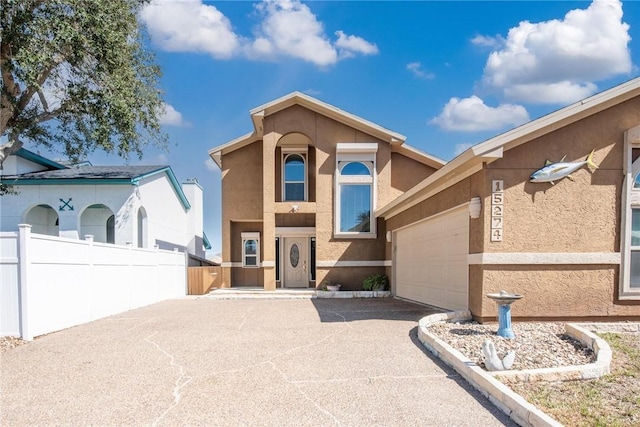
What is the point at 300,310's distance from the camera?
10.6 m

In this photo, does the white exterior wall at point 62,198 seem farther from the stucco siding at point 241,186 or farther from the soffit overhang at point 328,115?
the soffit overhang at point 328,115

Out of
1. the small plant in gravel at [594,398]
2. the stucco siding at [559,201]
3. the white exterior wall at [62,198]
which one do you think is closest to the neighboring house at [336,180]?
the white exterior wall at [62,198]

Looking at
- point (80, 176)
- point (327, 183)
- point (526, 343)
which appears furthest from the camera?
point (327, 183)

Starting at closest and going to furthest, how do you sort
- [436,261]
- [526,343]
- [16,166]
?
1. [526,343]
2. [436,261]
3. [16,166]

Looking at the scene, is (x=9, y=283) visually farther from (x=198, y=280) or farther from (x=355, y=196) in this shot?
(x=355, y=196)

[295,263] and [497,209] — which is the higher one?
[497,209]

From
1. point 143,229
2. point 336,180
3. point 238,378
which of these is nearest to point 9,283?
point 238,378

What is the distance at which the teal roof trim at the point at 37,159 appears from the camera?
562 inches

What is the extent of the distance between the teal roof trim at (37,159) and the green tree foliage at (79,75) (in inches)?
70.0

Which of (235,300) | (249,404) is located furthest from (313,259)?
(249,404)

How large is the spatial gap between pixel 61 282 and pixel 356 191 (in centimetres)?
1027

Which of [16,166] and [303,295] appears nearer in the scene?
[303,295]

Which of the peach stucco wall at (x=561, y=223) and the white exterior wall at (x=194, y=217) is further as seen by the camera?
the white exterior wall at (x=194, y=217)

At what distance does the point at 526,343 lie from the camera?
5.89m
